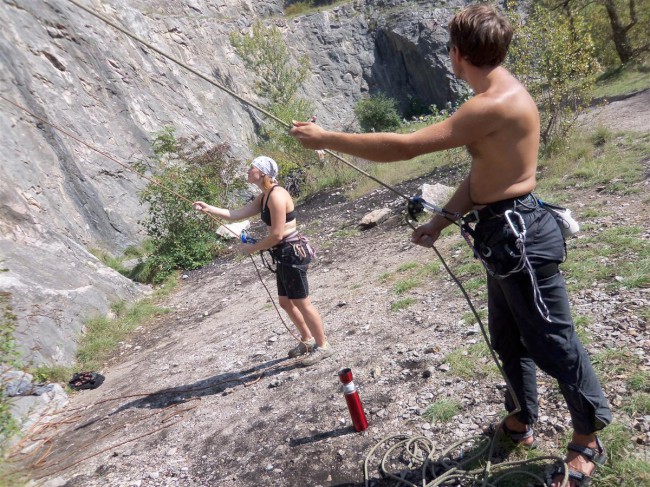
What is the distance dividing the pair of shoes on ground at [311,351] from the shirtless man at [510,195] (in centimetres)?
247

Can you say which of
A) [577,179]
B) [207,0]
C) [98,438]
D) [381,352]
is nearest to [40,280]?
[98,438]

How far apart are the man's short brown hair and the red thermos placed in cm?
202

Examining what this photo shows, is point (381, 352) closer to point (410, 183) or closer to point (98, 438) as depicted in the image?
point (98, 438)

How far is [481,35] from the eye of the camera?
6.67 ft

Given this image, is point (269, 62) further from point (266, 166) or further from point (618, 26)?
point (266, 166)

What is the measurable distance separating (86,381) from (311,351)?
289 centimetres

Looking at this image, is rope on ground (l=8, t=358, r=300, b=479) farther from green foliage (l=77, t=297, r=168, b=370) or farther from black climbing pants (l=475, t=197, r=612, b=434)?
black climbing pants (l=475, t=197, r=612, b=434)

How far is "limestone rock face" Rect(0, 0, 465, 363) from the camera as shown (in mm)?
7941

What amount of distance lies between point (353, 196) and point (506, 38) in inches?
425

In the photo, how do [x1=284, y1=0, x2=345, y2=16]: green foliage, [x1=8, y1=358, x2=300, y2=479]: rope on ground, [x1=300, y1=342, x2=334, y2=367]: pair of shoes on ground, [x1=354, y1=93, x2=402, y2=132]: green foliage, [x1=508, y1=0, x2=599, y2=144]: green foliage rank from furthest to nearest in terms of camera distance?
[x1=284, y1=0, x2=345, y2=16]: green foliage < [x1=354, y1=93, x2=402, y2=132]: green foliage < [x1=508, y1=0, x2=599, y2=144]: green foliage < [x1=300, y1=342, x2=334, y2=367]: pair of shoes on ground < [x1=8, y1=358, x2=300, y2=479]: rope on ground

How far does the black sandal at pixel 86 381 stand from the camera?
19.1ft

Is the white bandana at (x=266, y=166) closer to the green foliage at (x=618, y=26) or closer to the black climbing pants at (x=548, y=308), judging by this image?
the black climbing pants at (x=548, y=308)

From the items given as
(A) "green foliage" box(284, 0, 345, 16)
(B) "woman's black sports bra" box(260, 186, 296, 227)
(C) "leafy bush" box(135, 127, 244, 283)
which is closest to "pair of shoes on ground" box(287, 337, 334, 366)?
(B) "woman's black sports bra" box(260, 186, 296, 227)

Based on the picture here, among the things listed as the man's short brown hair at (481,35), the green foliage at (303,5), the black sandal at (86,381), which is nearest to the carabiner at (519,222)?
the man's short brown hair at (481,35)
